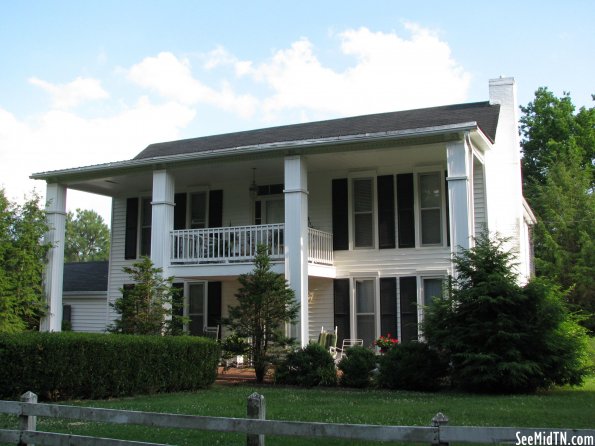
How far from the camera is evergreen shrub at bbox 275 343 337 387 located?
47.2ft

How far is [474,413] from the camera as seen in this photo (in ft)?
30.6

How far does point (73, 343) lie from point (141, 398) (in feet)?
5.33

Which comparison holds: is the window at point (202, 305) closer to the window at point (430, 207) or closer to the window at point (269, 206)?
the window at point (269, 206)

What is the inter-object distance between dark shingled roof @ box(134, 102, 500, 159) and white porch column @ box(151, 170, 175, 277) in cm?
173

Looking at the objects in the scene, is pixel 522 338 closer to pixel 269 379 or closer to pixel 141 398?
pixel 269 379

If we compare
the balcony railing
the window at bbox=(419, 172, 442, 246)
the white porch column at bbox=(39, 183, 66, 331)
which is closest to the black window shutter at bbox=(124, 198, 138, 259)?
the white porch column at bbox=(39, 183, 66, 331)

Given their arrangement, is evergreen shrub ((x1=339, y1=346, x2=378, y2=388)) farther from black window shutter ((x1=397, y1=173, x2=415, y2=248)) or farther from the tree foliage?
the tree foliage

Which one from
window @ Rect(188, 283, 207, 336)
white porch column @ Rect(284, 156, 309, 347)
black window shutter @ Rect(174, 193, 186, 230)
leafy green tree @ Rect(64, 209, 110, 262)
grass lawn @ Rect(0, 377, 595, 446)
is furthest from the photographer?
leafy green tree @ Rect(64, 209, 110, 262)

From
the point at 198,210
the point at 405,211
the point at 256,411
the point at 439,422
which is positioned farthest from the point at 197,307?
the point at 439,422

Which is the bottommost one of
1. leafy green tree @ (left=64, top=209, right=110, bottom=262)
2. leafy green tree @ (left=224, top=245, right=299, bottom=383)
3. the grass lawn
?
the grass lawn

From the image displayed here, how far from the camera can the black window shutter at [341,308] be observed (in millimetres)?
18328

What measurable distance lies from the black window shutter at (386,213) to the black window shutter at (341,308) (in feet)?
5.14

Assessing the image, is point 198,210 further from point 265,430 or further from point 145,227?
point 265,430

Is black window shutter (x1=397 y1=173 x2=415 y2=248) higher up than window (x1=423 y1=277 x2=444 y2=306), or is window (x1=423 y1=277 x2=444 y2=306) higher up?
black window shutter (x1=397 y1=173 x2=415 y2=248)
